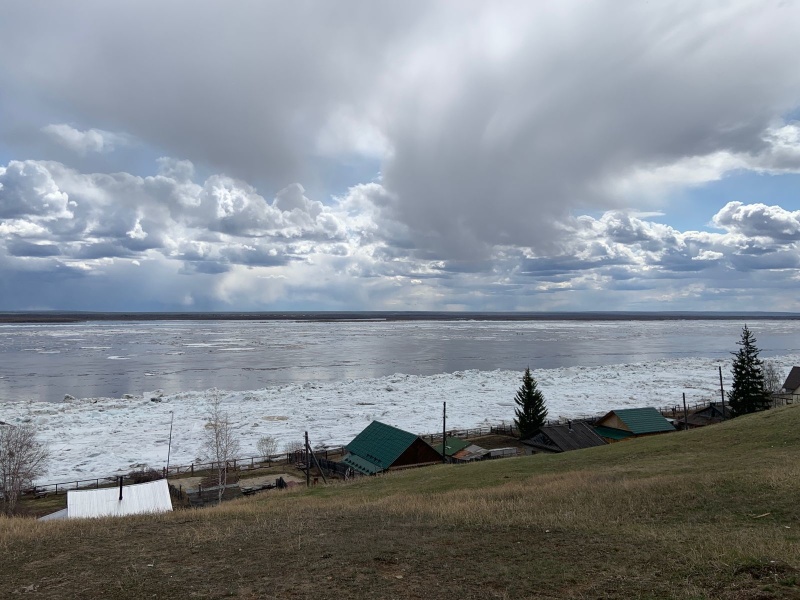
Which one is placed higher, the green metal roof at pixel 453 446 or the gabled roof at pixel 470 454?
the green metal roof at pixel 453 446

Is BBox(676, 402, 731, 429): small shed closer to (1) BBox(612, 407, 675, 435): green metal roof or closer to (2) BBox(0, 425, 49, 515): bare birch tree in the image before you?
(1) BBox(612, 407, 675, 435): green metal roof

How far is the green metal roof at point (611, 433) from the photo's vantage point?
1605 inches

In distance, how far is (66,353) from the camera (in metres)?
106

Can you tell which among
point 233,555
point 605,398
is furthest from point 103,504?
point 605,398

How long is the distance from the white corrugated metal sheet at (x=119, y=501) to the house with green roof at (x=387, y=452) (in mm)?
12766

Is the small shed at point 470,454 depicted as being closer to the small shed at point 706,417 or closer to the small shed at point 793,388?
the small shed at point 706,417

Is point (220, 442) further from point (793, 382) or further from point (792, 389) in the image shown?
point (793, 382)

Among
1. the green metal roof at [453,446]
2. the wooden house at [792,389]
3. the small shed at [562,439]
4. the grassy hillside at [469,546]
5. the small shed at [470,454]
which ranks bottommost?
the small shed at [470,454]

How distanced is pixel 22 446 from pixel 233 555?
26914 millimetres

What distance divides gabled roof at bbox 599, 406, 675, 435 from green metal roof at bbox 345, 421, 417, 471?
55.8 feet

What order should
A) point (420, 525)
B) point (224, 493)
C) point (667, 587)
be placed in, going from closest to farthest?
point (667, 587) → point (420, 525) → point (224, 493)

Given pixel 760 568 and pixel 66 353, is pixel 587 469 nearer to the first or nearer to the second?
pixel 760 568

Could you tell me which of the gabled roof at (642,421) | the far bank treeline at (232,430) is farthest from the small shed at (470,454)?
the gabled roof at (642,421)

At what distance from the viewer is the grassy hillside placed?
368 inches
